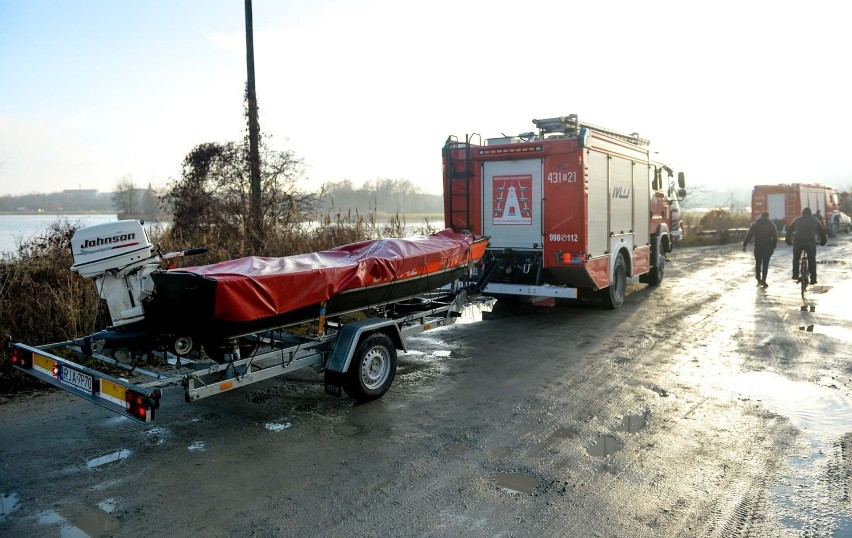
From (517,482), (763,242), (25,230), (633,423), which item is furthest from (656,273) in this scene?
(25,230)

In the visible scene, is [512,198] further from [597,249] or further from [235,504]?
[235,504]

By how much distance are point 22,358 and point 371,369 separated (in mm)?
3283

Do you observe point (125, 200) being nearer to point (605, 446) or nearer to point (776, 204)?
point (605, 446)

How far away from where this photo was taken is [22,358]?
5820 millimetres

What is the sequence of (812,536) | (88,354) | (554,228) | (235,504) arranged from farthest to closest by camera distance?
(554,228) < (88,354) < (235,504) < (812,536)

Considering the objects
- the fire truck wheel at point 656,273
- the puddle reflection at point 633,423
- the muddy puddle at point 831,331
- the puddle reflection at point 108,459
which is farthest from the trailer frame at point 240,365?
the fire truck wheel at point 656,273

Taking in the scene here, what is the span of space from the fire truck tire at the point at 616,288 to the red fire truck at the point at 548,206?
2cm

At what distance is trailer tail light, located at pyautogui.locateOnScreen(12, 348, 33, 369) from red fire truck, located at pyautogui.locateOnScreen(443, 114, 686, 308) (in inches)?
243

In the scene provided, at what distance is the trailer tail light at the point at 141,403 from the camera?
4641 millimetres

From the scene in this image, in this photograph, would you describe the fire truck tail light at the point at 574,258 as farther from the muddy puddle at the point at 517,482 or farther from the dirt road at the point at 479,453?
the muddy puddle at the point at 517,482

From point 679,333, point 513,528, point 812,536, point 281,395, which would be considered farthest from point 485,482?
point 679,333

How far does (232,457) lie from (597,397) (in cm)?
380

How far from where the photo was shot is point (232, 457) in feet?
17.4

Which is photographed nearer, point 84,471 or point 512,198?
point 84,471
